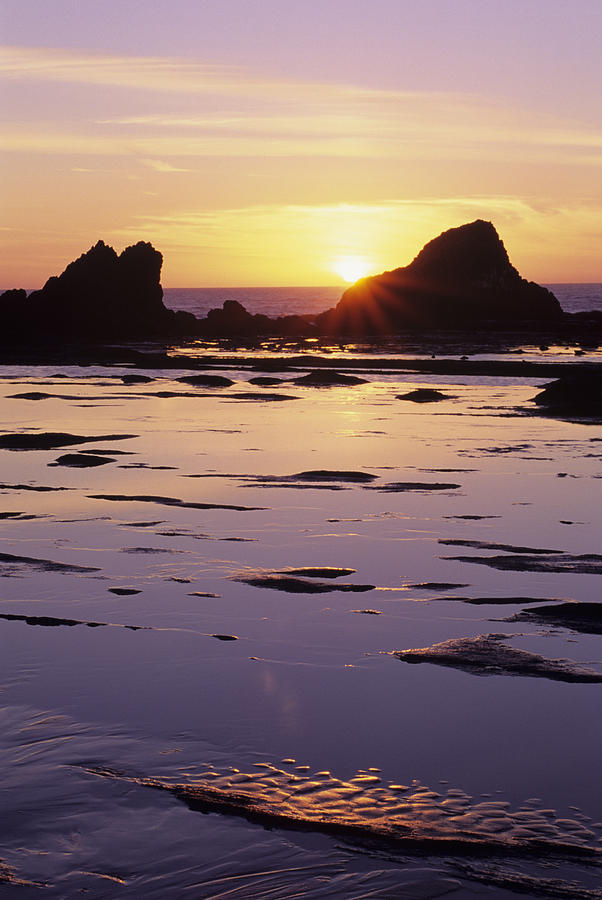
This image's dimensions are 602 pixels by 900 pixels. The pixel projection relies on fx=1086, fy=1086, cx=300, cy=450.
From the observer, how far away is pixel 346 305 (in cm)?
10638

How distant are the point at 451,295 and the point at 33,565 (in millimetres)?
105545

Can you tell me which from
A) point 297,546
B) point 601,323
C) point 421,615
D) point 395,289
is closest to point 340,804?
point 421,615

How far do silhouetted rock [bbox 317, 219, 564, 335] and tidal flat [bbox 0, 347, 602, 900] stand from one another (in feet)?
267

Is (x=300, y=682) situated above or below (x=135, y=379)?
below

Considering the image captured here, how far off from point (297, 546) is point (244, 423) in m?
15.2

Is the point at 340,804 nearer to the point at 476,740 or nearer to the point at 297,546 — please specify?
the point at 476,740

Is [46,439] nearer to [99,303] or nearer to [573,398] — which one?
[573,398]

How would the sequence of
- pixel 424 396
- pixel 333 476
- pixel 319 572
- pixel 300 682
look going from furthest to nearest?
pixel 424 396, pixel 333 476, pixel 319 572, pixel 300 682

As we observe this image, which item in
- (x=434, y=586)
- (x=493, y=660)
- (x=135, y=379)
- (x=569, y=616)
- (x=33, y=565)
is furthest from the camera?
(x=135, y=379)

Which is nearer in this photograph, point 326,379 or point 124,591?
point 124,591

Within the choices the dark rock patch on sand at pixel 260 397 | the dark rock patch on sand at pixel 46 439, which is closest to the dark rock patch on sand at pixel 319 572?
the dark rock patch on sand at pixel 46 439

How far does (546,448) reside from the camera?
23266mm

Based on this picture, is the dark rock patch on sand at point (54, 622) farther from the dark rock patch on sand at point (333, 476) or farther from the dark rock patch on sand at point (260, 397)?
the dark rock patch on sand at point (260, 397)

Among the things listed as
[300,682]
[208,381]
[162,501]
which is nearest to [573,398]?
[208,381]
